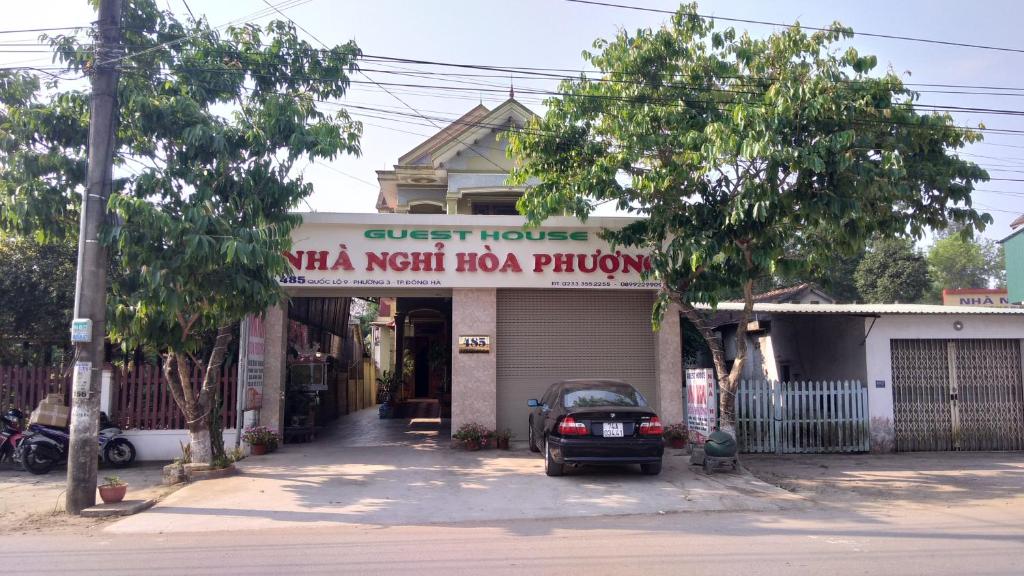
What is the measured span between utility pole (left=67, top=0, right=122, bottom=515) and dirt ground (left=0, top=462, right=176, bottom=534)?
1.89 ft

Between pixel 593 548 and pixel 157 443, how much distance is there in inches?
389

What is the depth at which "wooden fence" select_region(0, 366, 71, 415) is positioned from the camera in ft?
45.5

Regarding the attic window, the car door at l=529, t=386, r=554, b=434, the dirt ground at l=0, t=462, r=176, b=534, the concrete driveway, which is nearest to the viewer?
the dirt ground at l=0, t=462, r=176, b=534

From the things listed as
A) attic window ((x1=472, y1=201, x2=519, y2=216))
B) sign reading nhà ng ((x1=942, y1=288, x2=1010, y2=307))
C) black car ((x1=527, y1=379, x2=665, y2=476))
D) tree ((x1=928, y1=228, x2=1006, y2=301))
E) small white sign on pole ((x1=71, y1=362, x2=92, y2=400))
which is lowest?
black car ((x1=527, y1=379, x2=665, y2=476))

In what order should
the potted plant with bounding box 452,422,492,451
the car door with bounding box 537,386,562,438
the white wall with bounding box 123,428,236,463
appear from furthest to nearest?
the potted plant with bounding box 452,422,492,451
the white wall with bounding box 123,428,236,463
the car door with bounding box 537,386,562,438

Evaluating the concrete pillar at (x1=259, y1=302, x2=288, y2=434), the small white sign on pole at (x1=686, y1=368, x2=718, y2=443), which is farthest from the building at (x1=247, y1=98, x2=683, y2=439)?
the small white sign on pole at (x1=686, y1=368, x2=718, y2=443)

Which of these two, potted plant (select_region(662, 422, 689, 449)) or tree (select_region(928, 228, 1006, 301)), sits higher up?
tree (select_region(928, 228, 1006, 301))

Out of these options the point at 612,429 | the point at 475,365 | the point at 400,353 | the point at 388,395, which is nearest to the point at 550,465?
the point at 612,429

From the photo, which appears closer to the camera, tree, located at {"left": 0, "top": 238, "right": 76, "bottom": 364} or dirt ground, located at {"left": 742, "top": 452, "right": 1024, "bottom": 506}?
dirt ground, located at {"left": 742, "top": 452, "right": 1024, "bottom": 506}

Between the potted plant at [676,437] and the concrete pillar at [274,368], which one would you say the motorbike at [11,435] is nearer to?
the concrete pillar at [274,368]

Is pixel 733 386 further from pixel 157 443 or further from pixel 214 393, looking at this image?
pixel 157 443

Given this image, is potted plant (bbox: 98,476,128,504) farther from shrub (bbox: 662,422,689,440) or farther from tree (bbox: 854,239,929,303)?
tree (bbox: 854,239,929,303)

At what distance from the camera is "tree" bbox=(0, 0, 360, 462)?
9766mm

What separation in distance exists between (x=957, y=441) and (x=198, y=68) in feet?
55.3
